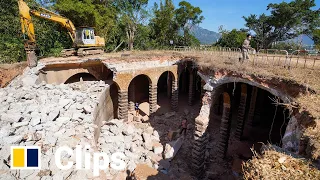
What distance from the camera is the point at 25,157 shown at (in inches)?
263

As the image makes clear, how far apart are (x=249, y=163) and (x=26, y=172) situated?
6542 mm

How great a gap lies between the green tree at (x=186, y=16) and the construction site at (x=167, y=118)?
15518mm

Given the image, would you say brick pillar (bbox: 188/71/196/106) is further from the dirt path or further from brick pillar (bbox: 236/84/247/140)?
the dirt path

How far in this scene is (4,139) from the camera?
22.9 ft

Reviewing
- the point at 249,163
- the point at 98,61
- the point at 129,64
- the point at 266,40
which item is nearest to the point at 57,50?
the point at 98,61

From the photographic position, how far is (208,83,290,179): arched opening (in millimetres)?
11297

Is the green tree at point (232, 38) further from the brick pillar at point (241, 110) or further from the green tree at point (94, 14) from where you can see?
the brick pillar at point (241, 110)

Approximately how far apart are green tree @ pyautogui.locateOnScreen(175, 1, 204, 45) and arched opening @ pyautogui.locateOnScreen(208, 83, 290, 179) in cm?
1713

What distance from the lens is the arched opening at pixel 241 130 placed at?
37.1ft

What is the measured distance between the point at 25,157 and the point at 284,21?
106 feet

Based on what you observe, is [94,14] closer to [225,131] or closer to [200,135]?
[200,135]

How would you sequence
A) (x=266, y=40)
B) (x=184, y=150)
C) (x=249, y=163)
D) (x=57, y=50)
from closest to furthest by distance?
(x=249, y=163), (x=184, y=150), (x=57, y=50), (x=266, y=40)

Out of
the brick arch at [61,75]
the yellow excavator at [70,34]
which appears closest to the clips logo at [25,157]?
the yellow excavator at [70,34]

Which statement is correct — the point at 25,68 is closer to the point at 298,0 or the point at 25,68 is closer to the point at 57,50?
the point at 57,50
